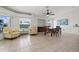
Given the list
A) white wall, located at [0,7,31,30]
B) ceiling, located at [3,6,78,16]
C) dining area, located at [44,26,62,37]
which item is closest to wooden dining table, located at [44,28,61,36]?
dining area, located at [44,26,62,37]

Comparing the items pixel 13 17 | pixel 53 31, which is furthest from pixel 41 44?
pixel 13 17

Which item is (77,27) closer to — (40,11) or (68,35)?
(68,35)

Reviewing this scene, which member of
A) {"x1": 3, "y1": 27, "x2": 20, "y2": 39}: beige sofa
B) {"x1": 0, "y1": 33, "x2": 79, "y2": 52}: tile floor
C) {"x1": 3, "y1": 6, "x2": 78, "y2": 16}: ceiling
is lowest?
{"x1": 0, "y1": 33, "x2": 79, "y2": 52}: tile floor

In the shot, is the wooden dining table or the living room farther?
the wooden dining table

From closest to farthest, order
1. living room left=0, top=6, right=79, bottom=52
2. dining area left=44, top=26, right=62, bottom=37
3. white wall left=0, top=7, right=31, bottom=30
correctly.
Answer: white wall left=0, top=7, right=31, bottom=30 → living room left=0, top=6, right=79, bottom=52 → dining area left=44, top=26, right=62, bottom=37

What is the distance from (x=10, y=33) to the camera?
288 centimetres

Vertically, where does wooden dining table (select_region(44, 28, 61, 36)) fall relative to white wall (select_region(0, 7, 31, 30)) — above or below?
below

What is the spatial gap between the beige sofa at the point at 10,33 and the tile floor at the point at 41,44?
0.39 feet

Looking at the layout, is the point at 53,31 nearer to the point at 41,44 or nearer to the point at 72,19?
the point at 41,44

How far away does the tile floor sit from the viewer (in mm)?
2760

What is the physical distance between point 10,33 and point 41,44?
3.06ft

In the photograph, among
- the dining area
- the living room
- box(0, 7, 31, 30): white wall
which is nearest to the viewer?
box(0, 7, 31, 30): white wall

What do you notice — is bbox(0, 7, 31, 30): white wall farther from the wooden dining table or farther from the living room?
the wooden dining table

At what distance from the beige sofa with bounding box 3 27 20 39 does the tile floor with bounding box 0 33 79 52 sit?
12cm
